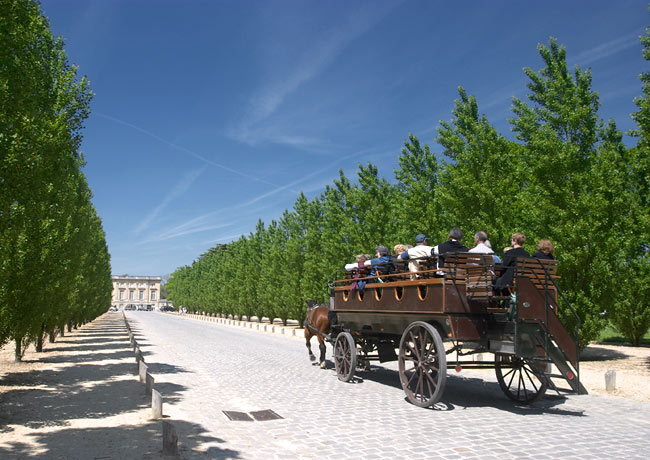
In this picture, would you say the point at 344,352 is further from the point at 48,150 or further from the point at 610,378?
the point at 48,150

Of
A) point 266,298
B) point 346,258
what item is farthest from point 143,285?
point 346,258

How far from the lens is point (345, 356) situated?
444 inches

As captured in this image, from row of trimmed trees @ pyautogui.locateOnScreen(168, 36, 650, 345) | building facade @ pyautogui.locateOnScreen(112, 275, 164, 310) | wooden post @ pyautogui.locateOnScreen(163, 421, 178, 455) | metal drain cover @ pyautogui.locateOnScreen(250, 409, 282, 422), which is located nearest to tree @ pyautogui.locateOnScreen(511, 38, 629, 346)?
row of trimmed trees @ pyautogui.locateOnScreen(168, 36, 650, 345)

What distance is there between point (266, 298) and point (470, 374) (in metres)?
31.1

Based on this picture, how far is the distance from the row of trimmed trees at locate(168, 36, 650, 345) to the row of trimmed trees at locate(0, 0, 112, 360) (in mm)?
13988

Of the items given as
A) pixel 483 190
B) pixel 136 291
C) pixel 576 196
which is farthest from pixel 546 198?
pixel 136 291

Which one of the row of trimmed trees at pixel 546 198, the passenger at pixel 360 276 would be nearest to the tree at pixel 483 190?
the row of trimmed trees at pixel 546 198

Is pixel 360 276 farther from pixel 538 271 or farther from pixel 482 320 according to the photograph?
pixel 538 271

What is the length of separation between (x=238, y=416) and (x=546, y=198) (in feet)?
44.7

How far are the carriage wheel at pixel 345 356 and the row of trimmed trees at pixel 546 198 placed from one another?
28.3ft

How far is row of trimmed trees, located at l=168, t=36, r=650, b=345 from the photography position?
1599 centimetres

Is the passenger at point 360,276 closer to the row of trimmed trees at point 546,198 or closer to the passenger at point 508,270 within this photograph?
the passenger at point 508,270

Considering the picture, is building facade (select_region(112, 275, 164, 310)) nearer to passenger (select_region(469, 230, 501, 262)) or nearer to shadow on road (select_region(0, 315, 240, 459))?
shadow on road (select_region(0, 315, 240, 459))

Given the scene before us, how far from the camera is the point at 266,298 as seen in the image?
1695 inches
